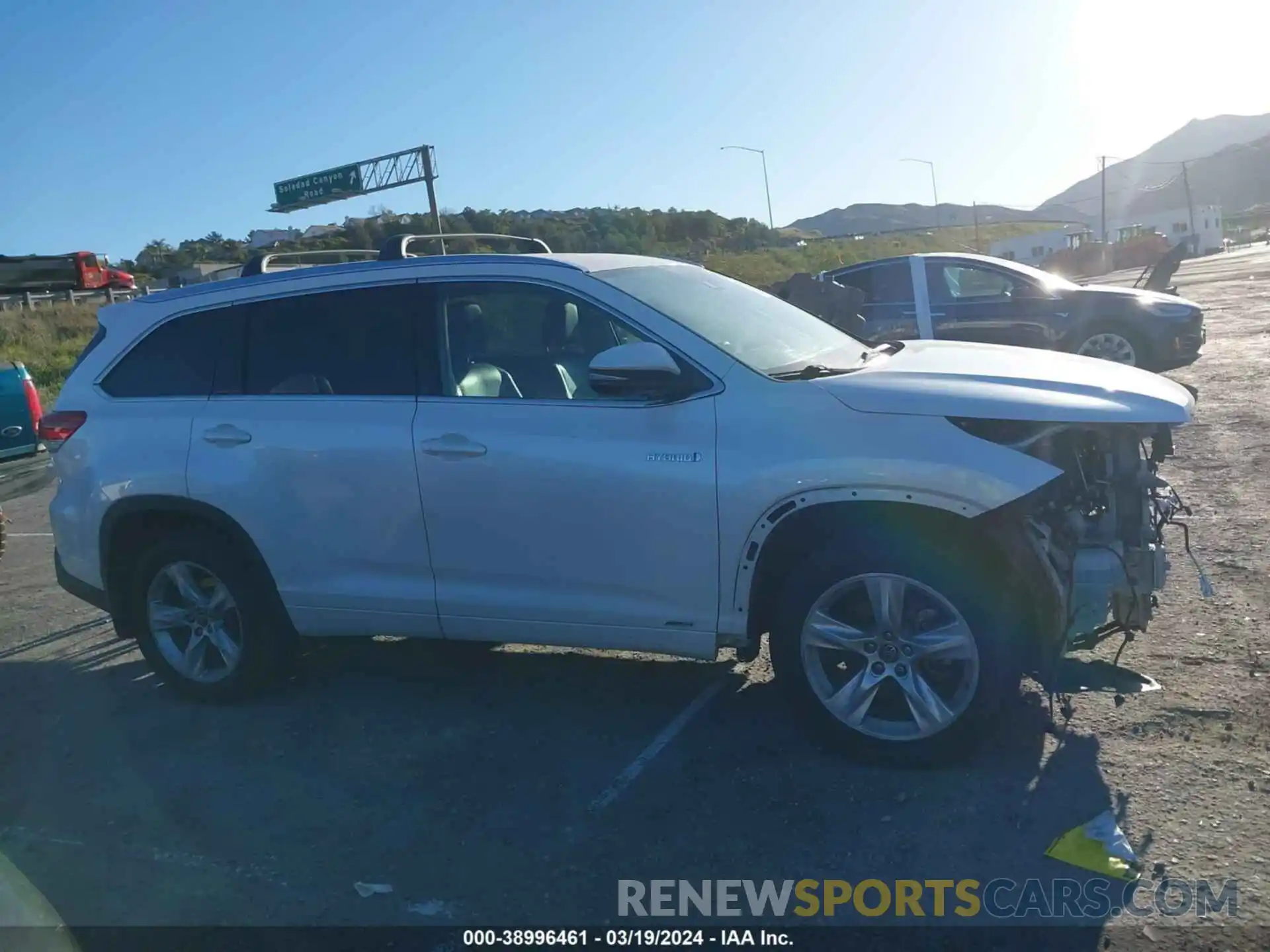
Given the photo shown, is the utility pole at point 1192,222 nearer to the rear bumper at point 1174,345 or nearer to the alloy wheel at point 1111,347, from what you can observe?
the rear bumper at point 1174,345

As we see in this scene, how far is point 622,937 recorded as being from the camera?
343 centimetres

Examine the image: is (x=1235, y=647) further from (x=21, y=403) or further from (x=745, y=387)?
(x=21, y=403)

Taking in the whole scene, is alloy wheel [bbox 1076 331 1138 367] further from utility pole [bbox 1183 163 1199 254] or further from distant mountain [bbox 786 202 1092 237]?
distant mountain [bbox 786 202 1092 237]

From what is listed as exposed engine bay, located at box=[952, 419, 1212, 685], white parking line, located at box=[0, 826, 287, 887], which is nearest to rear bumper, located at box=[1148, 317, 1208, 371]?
exposed engine bay, located at box=[952, 419, 1212, 685]

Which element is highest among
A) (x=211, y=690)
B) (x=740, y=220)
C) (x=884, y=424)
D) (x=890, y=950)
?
(x=740, y=220)

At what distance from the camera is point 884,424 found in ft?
13.4

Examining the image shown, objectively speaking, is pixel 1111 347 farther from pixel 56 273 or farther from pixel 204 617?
pixel 56 273

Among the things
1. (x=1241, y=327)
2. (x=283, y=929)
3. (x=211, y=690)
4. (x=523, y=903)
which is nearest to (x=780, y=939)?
(x=523, y=903)

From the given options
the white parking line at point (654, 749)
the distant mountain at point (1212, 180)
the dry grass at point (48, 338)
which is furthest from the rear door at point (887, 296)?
the distant mountain at point (1212, 180)

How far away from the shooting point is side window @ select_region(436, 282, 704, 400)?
4855 mm

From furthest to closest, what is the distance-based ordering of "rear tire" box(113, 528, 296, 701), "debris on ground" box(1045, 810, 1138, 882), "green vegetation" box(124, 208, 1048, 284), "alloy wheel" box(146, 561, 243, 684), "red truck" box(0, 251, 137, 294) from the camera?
"red truck" box(0, 251, 137, 294) < "green vegetation" box(124, 208, 1048, 284) < "alloy wheel" box(146, 561, 243, 684) < "rear tire" box(113, 528, 296, 701) < "debris on ground" box(1045, 810, 1138, 882)

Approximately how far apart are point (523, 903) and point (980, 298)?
9.68m

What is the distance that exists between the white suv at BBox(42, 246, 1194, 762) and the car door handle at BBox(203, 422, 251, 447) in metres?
0.02

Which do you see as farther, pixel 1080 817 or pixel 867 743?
pixel 867 743
